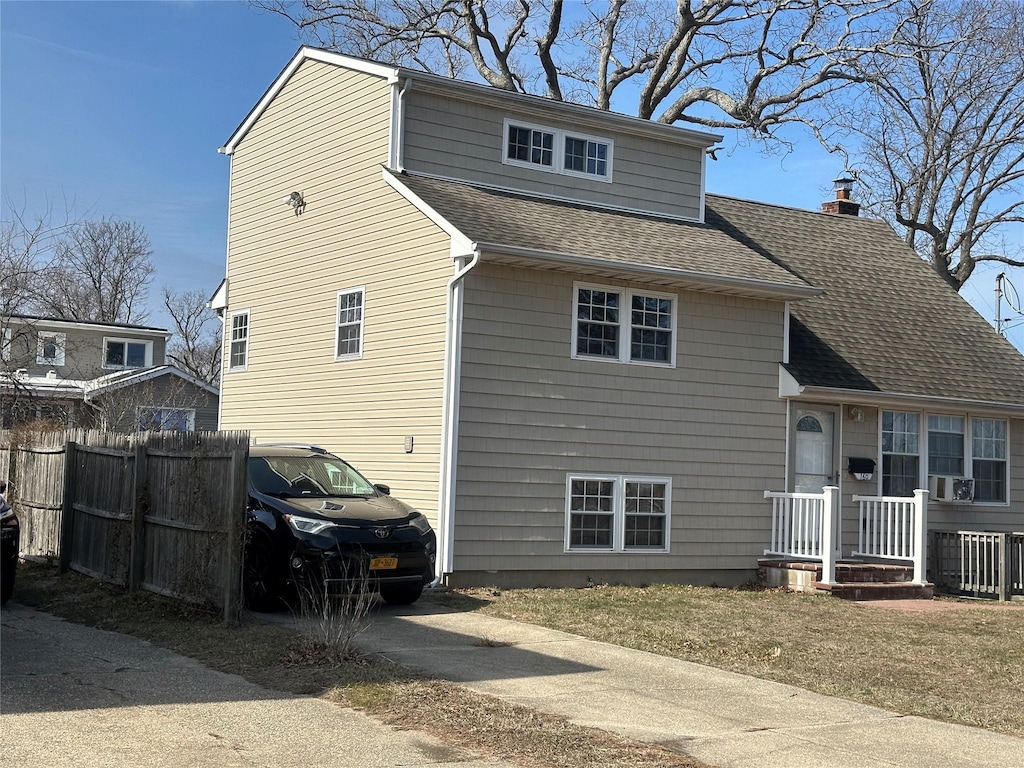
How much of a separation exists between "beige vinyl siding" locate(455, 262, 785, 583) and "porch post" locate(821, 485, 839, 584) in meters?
1.19

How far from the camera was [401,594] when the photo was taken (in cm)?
1267

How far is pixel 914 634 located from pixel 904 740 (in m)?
5.55

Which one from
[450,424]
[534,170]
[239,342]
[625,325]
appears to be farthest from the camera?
[239,342]

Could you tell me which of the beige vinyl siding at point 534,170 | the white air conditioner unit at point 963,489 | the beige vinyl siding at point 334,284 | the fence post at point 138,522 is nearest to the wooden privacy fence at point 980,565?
the white air conditioner unit at point 963,489

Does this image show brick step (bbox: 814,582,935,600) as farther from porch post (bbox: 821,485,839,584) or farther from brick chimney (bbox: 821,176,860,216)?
brick chimney (bbox: 821,176,860,216)

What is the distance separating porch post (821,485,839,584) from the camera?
15898 millimetres

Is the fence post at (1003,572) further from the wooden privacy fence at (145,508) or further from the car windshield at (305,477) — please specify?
the wooden privacy fence at (145,508)

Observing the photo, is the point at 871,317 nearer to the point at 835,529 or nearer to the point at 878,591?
the point at 835,529

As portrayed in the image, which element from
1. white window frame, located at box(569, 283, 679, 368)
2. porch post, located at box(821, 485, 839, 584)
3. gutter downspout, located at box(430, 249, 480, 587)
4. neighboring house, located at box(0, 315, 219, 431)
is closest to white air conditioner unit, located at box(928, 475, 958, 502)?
porch post, located at box(821, 485, 839, 584)

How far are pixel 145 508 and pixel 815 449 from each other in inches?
396

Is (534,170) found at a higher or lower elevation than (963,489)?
higher

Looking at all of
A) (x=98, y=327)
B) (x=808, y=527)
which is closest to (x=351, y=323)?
(x=808, y=527)

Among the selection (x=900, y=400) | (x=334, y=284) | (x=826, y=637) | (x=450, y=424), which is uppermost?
(x=334, y=284)

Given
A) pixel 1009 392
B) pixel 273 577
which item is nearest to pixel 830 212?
pixel 1009 392
